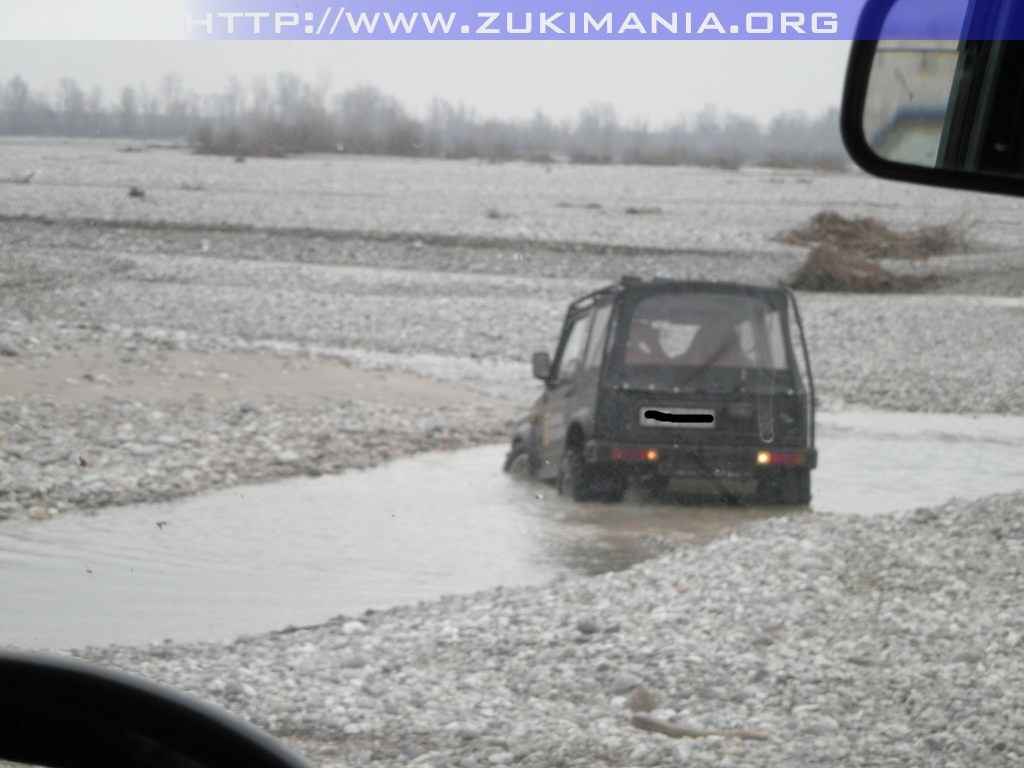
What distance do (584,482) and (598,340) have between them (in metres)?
0.51

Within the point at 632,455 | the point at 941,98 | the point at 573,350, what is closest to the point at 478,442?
the point at 573,350

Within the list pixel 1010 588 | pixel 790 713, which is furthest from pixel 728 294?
pixel 790 713

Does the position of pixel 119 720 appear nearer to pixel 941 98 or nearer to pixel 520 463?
pixel 941 98

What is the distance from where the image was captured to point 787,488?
409 cm

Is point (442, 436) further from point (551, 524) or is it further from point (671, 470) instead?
point (671, 470)

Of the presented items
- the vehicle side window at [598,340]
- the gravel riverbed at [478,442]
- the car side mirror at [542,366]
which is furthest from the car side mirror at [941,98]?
the car side mirror at [542,366]

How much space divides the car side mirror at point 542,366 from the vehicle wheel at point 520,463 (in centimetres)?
30

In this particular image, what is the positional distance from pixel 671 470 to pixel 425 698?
4.26 feet

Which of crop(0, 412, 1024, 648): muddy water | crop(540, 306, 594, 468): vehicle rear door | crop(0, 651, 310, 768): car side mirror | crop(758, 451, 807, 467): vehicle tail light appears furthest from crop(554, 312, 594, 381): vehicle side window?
crop(0, 651, 310, 768): car side mirror

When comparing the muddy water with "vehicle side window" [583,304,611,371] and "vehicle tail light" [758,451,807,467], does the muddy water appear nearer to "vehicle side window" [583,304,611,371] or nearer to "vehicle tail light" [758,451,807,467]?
"vehicle tail light" [758,451,807,467]

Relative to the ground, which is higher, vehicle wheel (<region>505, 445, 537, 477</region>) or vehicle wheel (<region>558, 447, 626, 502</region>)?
vehicle wheel (<region>558, 447, 626, 502</region>)

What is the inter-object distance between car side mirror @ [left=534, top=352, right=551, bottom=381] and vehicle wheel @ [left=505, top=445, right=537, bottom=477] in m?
0.30

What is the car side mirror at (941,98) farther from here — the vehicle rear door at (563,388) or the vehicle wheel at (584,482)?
the vehicle rear door at (563,388)

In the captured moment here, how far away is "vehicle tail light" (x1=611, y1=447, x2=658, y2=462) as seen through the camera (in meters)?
3.95
